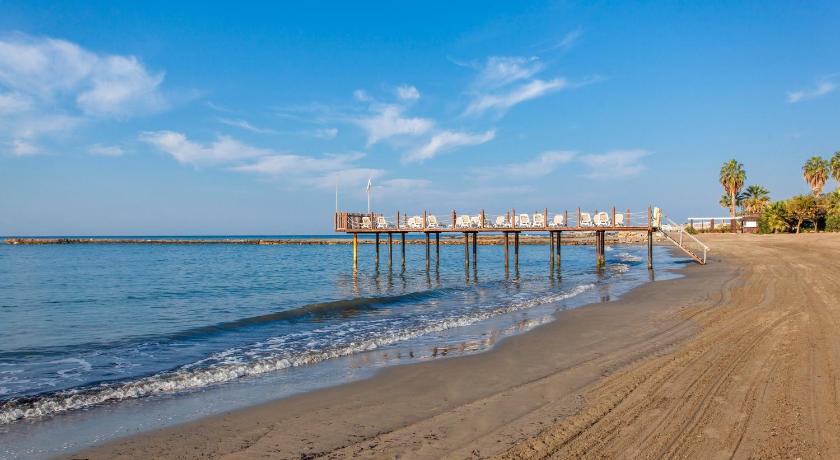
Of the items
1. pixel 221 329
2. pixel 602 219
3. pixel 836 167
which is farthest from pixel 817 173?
pixel 221 329

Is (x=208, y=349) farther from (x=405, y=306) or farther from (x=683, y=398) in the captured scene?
(x=683, y=398)

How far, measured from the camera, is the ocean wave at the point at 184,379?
23.5 feet

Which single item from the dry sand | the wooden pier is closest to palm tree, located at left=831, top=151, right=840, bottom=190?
the wooden pier

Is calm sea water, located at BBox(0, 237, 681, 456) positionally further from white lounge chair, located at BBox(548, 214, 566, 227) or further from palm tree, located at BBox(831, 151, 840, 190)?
palm tree, located at BBox(831, 151, 840, 190)

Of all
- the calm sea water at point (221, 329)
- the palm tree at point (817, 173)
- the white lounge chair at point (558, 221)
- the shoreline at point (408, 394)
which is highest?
the palm tree at point (817, 173)

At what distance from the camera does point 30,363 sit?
10227mm

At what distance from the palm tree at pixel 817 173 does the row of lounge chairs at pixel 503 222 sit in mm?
50611

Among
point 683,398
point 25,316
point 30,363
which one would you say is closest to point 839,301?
point 683,398

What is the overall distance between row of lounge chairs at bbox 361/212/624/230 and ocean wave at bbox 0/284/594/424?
21517 mm

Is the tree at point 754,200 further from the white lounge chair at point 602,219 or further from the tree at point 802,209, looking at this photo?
the white lounge chair at point 602,219

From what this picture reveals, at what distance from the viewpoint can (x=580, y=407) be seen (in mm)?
6172

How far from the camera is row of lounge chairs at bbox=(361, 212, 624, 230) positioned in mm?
31766

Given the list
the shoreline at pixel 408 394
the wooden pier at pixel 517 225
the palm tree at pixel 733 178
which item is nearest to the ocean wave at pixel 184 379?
the shoreline at pixel 408 394

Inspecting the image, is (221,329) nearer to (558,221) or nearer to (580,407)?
(580,407)
